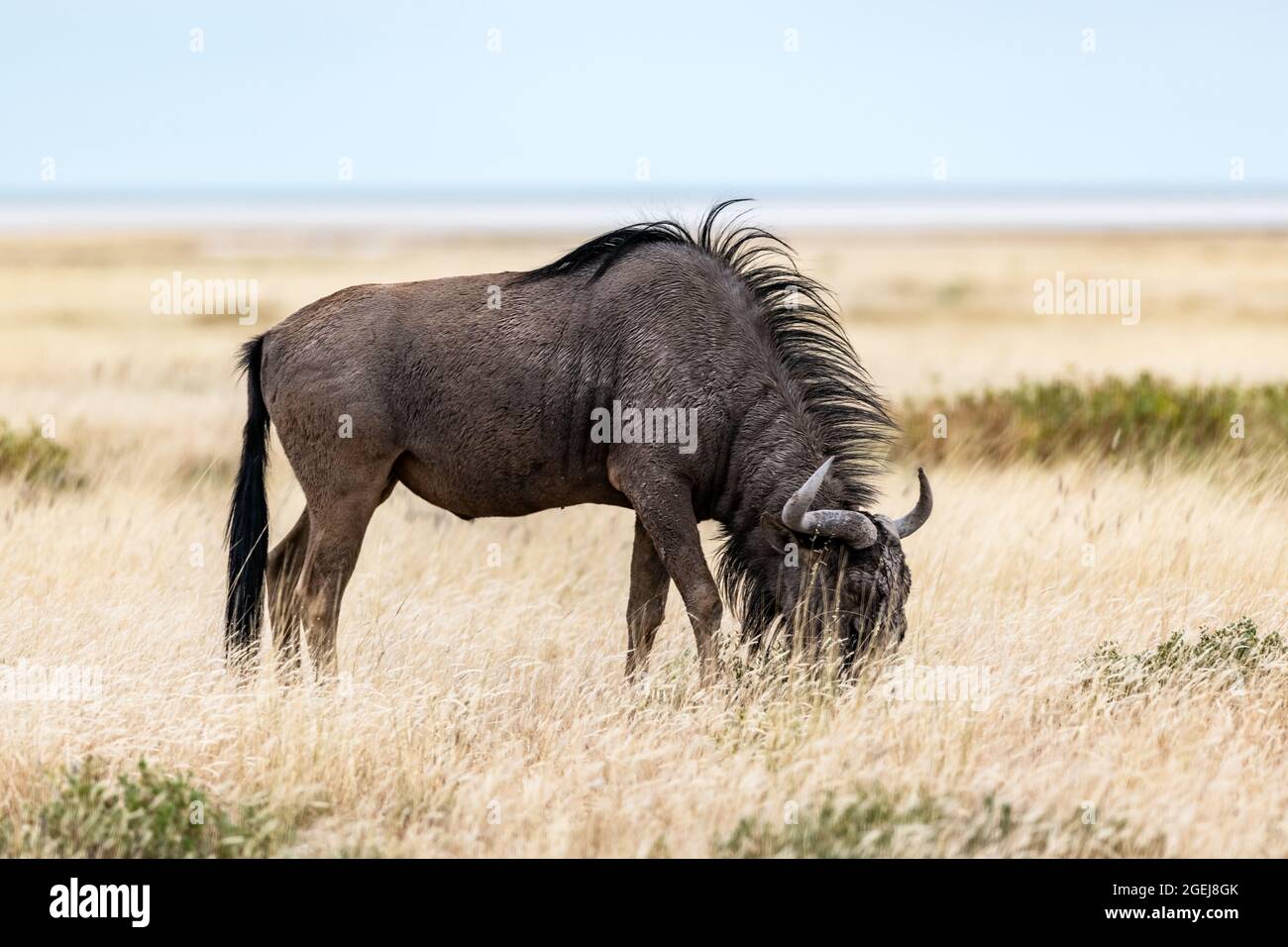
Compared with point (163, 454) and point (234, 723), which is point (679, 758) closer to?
point (234, 723)

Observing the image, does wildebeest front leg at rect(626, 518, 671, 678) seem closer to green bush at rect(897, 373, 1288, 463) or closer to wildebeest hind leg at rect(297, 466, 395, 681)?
wildebeest hind leg at rect(297, 466, 395, 681)

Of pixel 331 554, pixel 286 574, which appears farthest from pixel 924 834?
pixel 286 574

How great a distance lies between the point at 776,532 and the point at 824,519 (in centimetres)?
46

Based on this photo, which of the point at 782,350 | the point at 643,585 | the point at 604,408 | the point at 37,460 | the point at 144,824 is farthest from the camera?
the point at 37,460

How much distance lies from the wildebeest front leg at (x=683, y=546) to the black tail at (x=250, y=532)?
2.20 m

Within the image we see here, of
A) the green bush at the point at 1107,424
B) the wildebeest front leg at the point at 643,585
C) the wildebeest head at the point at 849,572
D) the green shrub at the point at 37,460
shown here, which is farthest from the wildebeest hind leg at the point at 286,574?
the green bush at the point at 1107,424

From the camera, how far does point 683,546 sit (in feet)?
22.9

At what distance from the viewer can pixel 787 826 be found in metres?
5.42

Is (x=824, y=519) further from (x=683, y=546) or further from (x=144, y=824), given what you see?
(x=144, y=824)

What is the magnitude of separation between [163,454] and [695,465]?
8922 millimetres

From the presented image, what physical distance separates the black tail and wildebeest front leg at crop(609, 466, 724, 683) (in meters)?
2.20

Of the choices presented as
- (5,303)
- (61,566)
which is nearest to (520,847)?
(61,566)

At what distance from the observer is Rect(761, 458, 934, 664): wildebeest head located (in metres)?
6.51

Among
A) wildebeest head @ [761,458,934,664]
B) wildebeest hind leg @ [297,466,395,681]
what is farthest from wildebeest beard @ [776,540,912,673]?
wildebeest hind leg @ [297,466,395,681]
